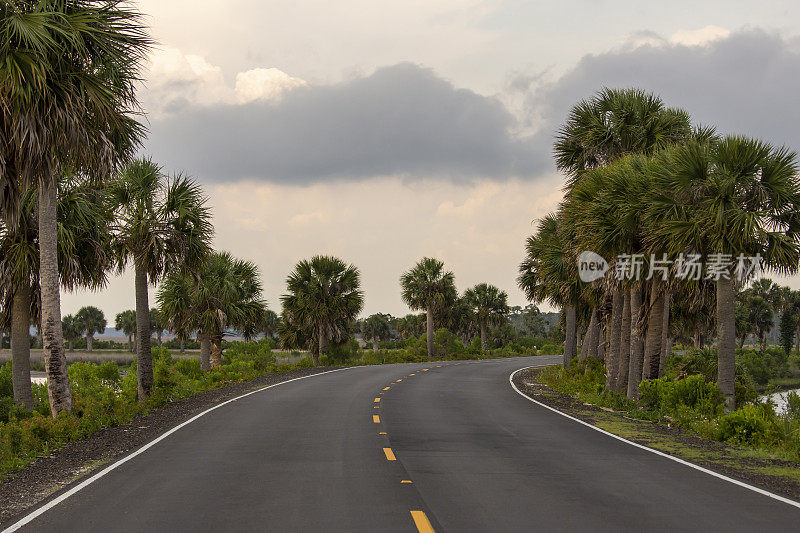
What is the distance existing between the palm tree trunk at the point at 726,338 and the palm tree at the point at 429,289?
161ft

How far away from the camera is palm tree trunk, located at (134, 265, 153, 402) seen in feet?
76.2

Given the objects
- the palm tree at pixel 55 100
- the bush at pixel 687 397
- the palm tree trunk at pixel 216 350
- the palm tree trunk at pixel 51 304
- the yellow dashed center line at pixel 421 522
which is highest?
the palm tree at pixel 55 100

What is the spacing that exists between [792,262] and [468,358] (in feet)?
172

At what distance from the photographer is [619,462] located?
1170 cm

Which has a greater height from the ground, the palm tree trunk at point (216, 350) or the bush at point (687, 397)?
the palm tree trunk at point (216, 350)

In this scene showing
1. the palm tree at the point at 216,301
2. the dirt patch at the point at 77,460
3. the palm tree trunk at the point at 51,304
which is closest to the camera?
the dirt patch at the point at 77,460

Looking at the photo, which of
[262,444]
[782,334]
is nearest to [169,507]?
[262,444]

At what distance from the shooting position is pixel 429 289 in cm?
6819

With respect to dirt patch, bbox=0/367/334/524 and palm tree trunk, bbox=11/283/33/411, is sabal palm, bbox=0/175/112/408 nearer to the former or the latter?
palm tree trunk, bbox=11/283/33/411

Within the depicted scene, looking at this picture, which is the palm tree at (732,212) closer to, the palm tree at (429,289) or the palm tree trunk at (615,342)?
the palm tree trunk at (615,342)

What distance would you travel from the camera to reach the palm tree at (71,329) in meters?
123

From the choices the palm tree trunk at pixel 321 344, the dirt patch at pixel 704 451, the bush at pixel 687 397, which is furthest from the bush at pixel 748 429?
the palm tree trunk at pixel 321 344

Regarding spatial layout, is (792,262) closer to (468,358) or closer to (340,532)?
(340,532)

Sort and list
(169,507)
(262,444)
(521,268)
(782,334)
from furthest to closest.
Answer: (782,334)
(521,268)
(262,444)
(169,507)
